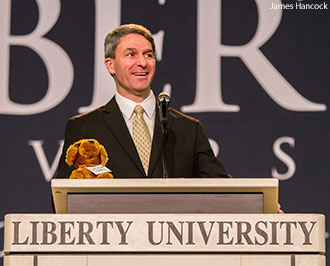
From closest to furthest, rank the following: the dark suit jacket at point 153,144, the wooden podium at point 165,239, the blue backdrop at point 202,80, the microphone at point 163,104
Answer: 1. the wooden podium at point 165,239
2. the microphone at point 163,104
3. the dark suit jacket at point 153,144
4. the blue backdrop at point 202,80

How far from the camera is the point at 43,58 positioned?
399cm

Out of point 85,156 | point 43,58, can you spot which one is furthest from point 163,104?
point 43,58

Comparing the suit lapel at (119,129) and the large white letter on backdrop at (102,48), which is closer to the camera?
the suit lapel at (119,129)

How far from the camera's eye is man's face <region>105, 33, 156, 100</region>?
2805 mm

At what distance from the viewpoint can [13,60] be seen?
3.96 meters

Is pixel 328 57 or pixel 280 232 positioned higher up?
pixel 328 57

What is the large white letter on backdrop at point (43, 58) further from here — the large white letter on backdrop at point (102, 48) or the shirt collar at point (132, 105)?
the shirt collar at point (132, 105)

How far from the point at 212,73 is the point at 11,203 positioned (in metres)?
1.36

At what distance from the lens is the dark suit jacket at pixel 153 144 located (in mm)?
2547

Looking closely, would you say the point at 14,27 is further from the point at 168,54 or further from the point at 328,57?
the point at 328,57

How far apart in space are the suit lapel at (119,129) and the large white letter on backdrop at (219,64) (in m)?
1.18

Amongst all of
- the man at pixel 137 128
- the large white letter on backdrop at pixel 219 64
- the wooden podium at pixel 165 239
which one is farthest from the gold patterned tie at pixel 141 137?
the large white letter on backdrop at pixel 219 64

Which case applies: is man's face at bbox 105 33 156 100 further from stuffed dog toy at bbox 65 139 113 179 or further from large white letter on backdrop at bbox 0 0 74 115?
large white letter on backdrop at bbox 0 0 74 115

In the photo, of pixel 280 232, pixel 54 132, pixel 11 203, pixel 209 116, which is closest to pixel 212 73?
pixel 209 116
